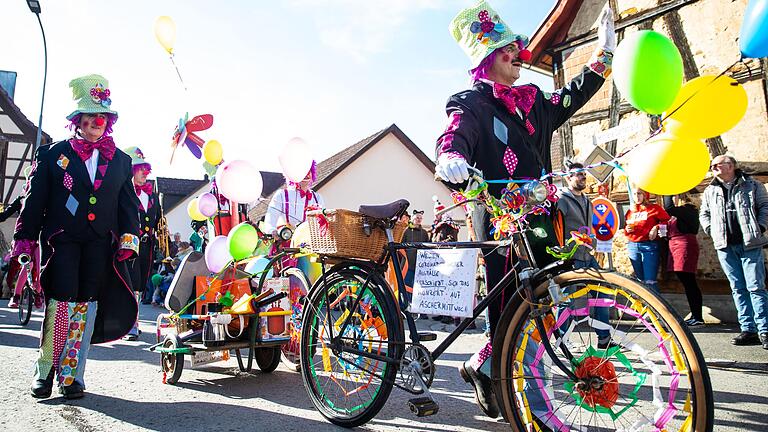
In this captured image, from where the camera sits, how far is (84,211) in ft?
13.3

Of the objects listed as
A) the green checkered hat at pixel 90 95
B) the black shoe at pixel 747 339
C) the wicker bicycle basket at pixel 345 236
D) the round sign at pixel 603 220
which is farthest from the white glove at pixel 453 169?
the black shoe at pixel 747 339

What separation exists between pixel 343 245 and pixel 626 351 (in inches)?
60.5

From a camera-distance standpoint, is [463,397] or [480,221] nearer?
[480,221]

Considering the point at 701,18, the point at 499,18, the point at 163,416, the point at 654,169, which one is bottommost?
the point at 163,416

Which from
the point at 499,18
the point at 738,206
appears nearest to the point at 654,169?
the point at 499,18

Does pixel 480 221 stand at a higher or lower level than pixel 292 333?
higher

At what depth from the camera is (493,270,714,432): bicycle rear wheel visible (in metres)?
1.99

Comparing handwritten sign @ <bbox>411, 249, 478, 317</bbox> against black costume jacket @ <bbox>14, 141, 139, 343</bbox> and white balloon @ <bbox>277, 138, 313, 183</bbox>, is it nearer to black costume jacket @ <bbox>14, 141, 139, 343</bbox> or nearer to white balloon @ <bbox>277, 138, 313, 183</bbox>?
black costume jacket @ <bbox>14, 141, 139, 343</bbox>

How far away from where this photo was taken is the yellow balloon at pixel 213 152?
6.30 meters

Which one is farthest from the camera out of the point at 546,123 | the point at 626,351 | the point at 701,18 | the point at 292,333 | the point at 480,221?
the point at 701,18

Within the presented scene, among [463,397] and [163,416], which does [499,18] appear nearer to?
[463,397]

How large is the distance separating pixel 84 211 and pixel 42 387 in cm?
121

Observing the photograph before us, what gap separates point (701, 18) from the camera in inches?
323

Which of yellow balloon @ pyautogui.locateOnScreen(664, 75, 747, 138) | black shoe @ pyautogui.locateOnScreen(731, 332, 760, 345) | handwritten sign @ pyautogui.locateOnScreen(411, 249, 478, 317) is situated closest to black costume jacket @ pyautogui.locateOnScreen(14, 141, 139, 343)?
handwritten sign @ pyautogui.locateOnScreen(411, 249, 478, 317)
